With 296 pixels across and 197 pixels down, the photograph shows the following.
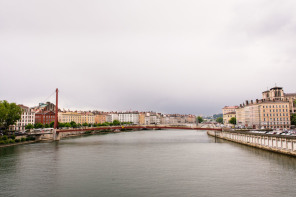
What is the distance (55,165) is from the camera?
26.0 metres

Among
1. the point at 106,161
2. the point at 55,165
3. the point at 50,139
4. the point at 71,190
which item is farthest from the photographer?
the point at 50,139

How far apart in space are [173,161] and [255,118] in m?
66.7

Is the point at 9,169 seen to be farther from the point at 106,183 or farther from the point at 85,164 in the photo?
the point at 106,183

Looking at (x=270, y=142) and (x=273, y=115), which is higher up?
(x=273, y=115)

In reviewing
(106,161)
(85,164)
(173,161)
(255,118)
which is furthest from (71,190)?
(255,118)

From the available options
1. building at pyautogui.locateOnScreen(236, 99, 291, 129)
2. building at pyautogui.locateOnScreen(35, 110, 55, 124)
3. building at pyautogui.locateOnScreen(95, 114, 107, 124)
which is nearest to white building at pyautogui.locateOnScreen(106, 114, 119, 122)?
building at pyautogui.locateOnScreen(95, 114, 107, 124)

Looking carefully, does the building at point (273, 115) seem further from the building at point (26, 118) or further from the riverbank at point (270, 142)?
the building at point (26, 118)

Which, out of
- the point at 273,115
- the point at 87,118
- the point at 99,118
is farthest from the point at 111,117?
the point at 273,115

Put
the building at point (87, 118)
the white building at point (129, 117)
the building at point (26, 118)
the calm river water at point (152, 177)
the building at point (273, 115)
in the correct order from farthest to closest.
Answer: the white building at point (129, 117) < the building at point (87, 118) < the building at point (26, 118) < the building at point (273, 115) < the calm river water at point (152, 177)

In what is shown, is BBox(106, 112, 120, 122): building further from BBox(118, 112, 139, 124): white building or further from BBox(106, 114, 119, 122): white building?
BBox(118, 112, 139, 124): white building

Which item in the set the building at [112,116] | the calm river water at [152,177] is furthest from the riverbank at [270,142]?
the building at [112,116]

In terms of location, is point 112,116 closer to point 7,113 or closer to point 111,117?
point 111,117

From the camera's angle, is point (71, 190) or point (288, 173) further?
point (288, 173)

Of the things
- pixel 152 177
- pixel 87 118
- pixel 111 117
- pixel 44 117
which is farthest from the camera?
pixel 111 117
